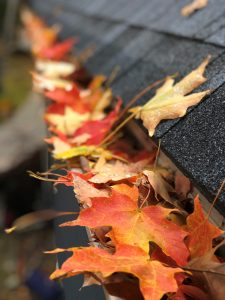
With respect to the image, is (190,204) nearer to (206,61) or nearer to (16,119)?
(206,61)

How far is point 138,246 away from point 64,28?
3606 millimetres

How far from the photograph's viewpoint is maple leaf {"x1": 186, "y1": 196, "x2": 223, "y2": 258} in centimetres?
99

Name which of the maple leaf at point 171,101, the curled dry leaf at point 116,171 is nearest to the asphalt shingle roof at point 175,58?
the maple leaf at point 171,101

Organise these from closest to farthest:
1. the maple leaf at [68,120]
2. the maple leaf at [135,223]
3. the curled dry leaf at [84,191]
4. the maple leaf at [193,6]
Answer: the maple leaf at [135,223]
the curled dry leaf at [84,191]
the maple leaf at [68,120]
the maple leaf at [193,6]

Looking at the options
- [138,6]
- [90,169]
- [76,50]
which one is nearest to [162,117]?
[90,169]

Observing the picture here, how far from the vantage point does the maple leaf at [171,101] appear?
1.28m

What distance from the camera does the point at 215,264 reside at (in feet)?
3.16

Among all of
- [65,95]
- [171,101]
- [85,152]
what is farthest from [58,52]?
[171,101]

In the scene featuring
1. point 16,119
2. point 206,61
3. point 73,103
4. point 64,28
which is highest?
point 64,28

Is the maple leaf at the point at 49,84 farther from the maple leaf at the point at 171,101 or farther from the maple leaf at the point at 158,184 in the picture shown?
the maple leaf at the point at 158,184

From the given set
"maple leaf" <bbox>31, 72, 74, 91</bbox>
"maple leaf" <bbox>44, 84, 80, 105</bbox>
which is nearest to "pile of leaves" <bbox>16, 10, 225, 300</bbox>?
"maple leaf" <bbox>44, 84, 80, 105</bbox>

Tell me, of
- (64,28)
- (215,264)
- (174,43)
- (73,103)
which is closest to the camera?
(215,264)

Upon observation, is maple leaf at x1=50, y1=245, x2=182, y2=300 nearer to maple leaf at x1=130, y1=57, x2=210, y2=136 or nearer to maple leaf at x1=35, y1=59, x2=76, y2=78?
maple leaf at x1=130, y1=57, x2=210, y2=136

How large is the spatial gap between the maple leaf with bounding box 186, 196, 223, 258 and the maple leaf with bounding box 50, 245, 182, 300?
10 centimetres
